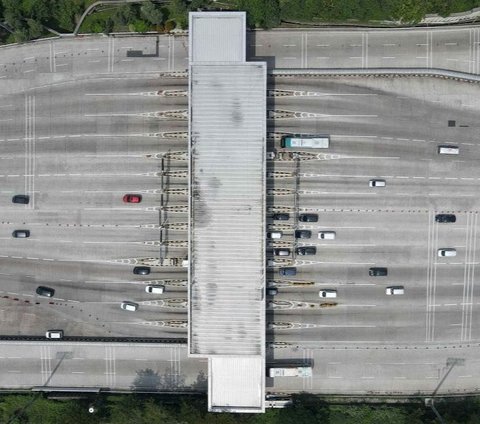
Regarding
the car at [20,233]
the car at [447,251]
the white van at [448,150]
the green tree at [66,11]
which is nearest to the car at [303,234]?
the car at [447,251]

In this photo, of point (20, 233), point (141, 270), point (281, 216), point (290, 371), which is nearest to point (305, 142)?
point (281, 216)

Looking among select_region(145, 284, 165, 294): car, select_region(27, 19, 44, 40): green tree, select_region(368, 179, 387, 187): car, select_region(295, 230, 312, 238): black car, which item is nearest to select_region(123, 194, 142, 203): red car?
select_region(145, 284, 165, 294): car

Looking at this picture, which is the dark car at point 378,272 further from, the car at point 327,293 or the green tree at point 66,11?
the green tree at point 66,11

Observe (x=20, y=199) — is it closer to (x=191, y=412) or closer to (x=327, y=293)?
(x=191, y=412)

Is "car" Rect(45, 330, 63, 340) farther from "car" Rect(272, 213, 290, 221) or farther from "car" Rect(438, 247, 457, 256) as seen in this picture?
"car" Rect(438, 247, 457, 256)

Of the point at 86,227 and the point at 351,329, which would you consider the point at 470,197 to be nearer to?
the point at 351,329

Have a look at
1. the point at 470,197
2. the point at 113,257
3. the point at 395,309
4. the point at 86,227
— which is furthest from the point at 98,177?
the point at 470,197
